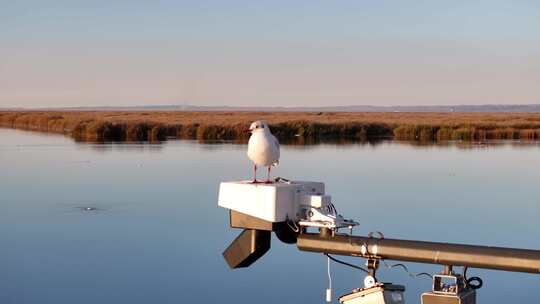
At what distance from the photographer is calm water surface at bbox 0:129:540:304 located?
26.2ft

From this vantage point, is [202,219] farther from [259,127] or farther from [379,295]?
[379,295]

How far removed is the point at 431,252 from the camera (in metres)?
2.47

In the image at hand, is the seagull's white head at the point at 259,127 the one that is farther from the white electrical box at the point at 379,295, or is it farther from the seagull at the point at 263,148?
the white electrical box at the point at 379,295

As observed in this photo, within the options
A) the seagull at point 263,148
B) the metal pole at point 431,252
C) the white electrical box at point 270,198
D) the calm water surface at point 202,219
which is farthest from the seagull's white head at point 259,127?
the calm water surface at point 202,219

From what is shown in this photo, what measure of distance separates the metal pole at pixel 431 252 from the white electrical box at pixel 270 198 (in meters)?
0.21

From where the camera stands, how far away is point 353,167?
18.9 m

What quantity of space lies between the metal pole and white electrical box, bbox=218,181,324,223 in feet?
0.68

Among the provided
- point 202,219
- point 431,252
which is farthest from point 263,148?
point 202,219

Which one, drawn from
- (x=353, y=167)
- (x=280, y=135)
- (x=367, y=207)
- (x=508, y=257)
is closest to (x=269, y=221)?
(x=508, y=257)

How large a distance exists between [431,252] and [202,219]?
9.15 m

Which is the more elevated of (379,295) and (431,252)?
(431,252)

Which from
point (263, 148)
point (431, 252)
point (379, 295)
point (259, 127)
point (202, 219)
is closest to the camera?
point (431, 252)

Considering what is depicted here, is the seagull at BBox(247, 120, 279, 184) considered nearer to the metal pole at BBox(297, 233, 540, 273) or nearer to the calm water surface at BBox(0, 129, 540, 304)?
the metal pole at BBox(297, 233, 540, 273)

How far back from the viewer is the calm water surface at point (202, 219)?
7980 millimetres
